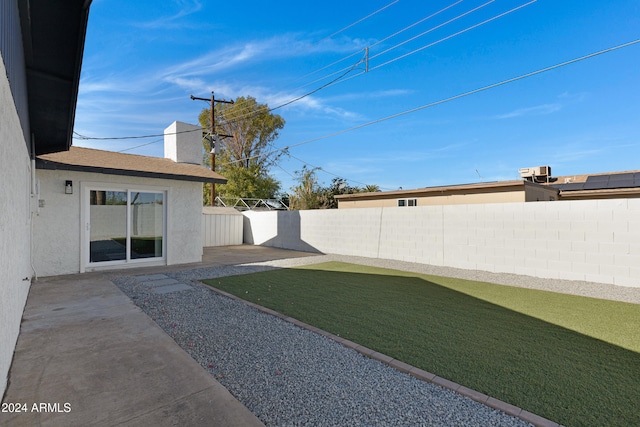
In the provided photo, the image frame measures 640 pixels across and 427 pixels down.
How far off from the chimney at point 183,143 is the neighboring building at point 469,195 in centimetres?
1059

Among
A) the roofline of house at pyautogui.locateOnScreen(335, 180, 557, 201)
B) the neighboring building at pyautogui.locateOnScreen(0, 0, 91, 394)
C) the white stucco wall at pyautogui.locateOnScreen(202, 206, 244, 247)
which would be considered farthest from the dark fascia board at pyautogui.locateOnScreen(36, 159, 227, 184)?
the roofline of house at pyautogui.locateOnScreen(335, 180, 557, 201)

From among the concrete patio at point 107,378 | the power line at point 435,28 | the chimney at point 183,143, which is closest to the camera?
the concrete patio at point 107,378

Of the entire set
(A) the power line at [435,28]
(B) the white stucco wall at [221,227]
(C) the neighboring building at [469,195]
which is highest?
(A) the power line at [435,28]

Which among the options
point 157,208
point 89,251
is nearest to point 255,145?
point 157,208

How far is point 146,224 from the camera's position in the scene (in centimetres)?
923

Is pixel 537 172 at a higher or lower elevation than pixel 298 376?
higher

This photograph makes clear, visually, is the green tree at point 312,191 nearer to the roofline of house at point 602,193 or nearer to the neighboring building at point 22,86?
the roofline of house at point 602,193

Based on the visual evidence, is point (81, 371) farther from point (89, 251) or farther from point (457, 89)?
point (457, 89)

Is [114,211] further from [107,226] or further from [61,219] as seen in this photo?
[61,219]

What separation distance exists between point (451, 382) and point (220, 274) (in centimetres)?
678

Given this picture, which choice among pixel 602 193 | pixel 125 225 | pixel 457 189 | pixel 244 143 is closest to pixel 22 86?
pixel 125 225

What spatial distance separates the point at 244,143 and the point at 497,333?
2604 cm

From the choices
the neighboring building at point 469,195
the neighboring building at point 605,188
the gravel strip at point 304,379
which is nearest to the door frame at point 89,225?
the gravel strip at point 304,379

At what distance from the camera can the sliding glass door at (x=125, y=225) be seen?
326 inches
